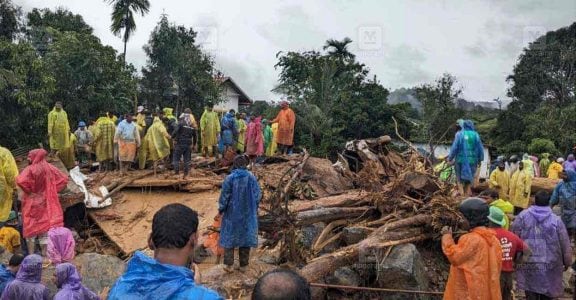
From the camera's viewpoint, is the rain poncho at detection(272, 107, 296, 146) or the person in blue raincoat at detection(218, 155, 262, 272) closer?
the person in blue raincoat at detection(218, 155, 262, 272)

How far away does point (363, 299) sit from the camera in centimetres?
634

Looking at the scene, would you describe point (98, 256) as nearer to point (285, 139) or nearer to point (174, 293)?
point (174, 293)

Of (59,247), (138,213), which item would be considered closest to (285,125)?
(138,213)

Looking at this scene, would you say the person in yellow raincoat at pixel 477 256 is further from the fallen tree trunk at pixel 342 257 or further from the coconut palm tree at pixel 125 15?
the coconut palm tree at pixel 125 15

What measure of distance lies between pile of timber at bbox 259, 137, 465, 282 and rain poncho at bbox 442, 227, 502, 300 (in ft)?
7.10

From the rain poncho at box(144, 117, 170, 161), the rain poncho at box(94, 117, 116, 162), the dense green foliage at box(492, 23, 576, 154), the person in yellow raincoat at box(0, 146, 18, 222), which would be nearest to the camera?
the person in yellow raincoat at box(0, 146, 18, 222)

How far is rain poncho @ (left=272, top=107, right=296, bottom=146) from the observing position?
46.5 ft

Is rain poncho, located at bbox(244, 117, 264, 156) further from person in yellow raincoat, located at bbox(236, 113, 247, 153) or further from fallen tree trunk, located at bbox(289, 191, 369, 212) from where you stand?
fallen tree trunk, located at bbox(289, 191, 369, 212)

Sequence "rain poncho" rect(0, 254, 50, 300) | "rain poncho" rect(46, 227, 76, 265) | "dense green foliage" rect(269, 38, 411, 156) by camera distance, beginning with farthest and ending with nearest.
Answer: "dense green foliage" rect(269, 38, 411, 156), "rain poncho" rect(46, 227, 76, 265), "rain poncho" rect(0, 254, 50, 300)

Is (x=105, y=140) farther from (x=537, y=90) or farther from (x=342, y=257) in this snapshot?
(x=537, y=90)

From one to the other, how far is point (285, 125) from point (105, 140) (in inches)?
198

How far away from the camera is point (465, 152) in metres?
9.17

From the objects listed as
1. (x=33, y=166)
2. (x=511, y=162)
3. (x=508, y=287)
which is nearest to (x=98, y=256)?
(x=33, y=166)

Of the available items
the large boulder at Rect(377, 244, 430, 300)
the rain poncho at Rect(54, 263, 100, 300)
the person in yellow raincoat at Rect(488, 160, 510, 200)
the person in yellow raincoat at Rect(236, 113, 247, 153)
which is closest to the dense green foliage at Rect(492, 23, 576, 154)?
the person in yellow raincoat at Rect(488, 160, 510, 200)
